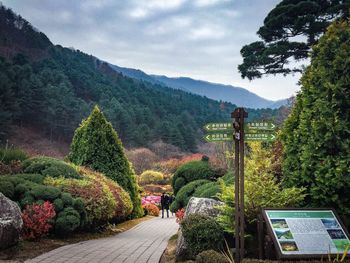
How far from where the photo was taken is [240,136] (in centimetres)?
671

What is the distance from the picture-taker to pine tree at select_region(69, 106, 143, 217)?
56.7ft

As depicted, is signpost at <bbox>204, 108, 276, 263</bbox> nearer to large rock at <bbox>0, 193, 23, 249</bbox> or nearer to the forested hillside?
large rock at <bbox>0, 193, 23, 249</bbox>

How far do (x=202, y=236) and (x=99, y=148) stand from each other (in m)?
10.6

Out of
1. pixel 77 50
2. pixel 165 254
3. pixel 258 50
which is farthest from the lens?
pixel 77 50

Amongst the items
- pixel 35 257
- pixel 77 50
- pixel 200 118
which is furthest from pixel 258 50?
pixel 77 50

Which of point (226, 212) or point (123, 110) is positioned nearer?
point (226, 212)

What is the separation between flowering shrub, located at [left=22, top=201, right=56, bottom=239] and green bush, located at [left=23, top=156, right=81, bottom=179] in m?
2.83

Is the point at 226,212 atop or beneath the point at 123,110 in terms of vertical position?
beneath

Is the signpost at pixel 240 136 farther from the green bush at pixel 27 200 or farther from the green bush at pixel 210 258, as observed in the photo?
the green bush at pixel 27 200

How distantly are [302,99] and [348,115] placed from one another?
1.11m

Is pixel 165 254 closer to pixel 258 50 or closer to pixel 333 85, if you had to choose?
pixel 333 85

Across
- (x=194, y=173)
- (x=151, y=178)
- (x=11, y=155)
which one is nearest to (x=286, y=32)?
(x=194, y=173)

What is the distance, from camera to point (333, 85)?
280 inches

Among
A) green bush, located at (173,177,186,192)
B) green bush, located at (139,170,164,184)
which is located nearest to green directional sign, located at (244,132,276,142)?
green bush, located at (173,177,186,192)
